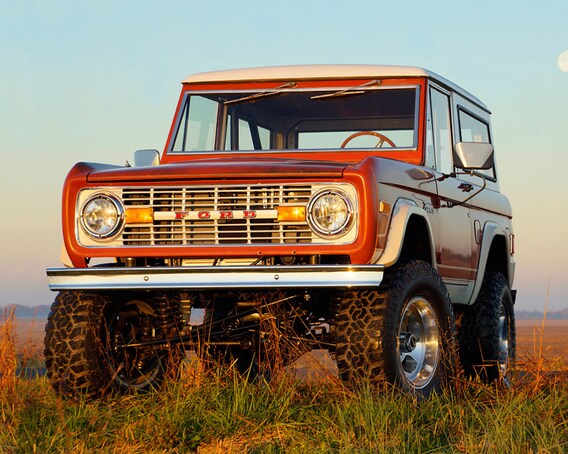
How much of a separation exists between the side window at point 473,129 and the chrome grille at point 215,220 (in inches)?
116

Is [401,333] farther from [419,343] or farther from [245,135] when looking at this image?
[245,135]

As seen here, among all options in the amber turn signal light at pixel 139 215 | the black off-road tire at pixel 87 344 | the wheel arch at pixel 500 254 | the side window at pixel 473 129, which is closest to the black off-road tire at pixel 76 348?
the black off-road tire at pixel 87 344

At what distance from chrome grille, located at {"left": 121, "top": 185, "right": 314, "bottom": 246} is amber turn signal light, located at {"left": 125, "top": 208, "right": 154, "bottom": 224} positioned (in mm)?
Result: 26

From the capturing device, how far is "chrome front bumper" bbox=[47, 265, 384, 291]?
6.20 meters

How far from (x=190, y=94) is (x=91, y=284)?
7.79ft

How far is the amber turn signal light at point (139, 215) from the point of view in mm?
6730

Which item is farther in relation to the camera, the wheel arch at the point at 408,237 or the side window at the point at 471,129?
the side window at the point at 471,129

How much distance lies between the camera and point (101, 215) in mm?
6855

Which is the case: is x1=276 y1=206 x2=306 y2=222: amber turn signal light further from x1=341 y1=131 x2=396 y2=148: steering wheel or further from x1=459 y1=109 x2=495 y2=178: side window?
x1=459 y1=109 x2=495 y2=178: side window

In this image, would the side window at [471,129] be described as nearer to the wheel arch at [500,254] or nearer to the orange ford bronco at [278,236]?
the orange ford bronco at [278,236]

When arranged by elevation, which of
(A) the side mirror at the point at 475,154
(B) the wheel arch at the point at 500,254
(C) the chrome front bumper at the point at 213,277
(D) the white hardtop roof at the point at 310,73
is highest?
(D) the white hardtop roof at the point at 310,73

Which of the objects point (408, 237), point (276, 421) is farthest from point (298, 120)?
point (276, 421)

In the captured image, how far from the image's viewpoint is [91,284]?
663 cm

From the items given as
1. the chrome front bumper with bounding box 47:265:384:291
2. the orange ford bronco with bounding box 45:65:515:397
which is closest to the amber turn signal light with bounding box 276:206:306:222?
the orange ford bronco with bounding box 45:65:515:397
